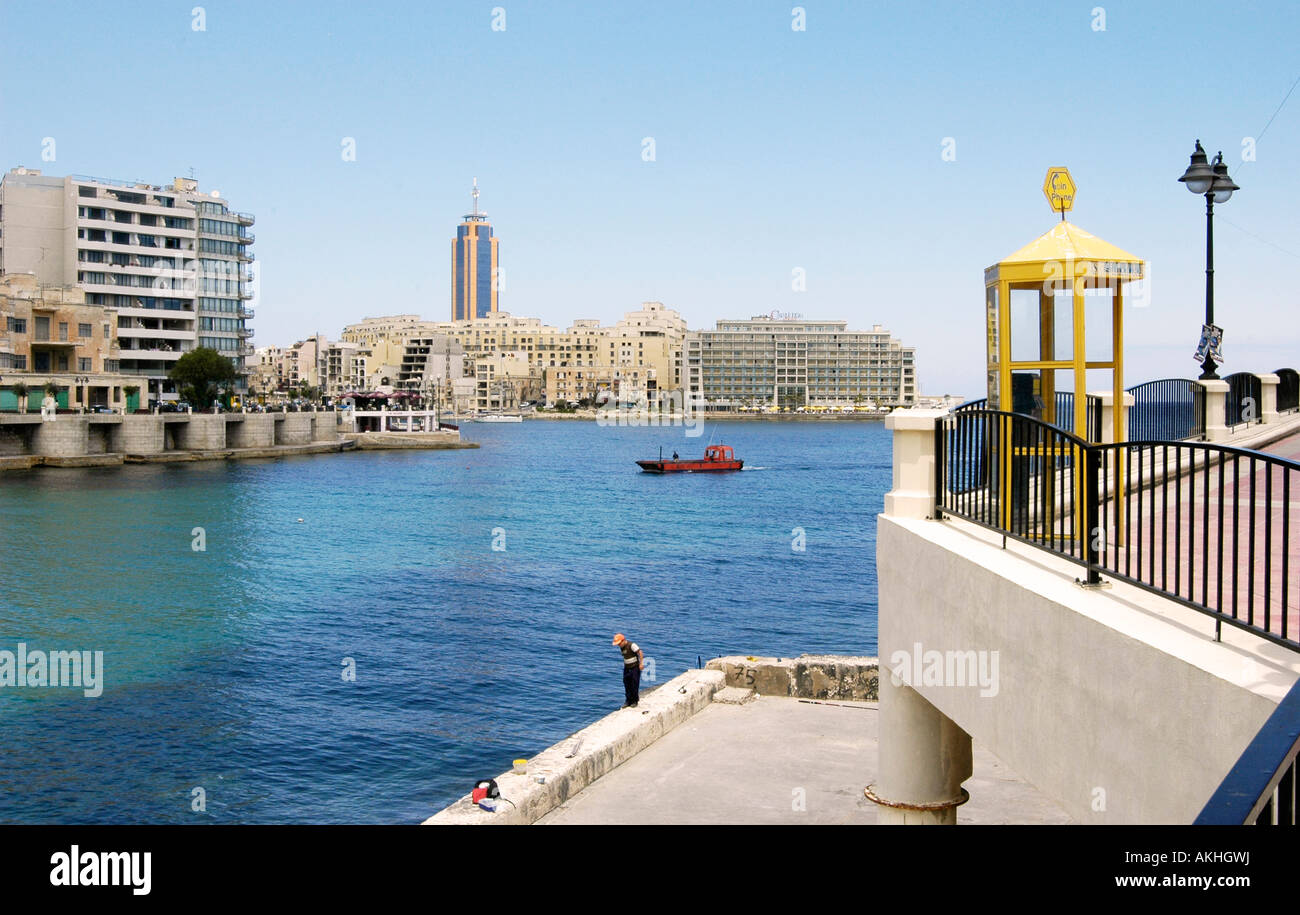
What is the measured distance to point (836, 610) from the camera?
3841 centimetres

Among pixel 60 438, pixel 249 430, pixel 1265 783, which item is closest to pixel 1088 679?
pixel 1265 783

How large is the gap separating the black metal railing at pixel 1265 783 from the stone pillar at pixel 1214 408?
15674 mm

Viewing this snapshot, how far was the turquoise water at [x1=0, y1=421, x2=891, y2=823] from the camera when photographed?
Answer: 21297 millimetres

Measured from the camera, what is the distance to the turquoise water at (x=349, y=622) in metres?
21.3

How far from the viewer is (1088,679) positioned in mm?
5859

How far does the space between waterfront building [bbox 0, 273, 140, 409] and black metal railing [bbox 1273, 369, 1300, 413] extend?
88.6m

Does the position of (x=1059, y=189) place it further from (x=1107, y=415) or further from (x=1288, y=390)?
(x=1288, y=390)

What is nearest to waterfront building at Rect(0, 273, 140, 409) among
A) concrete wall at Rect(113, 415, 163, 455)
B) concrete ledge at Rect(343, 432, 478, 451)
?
concrete wall at Rect(113, 415, 163, 455)

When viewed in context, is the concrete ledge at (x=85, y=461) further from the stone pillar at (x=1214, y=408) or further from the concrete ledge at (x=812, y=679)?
the stone pillar at (x=1214, y=408)

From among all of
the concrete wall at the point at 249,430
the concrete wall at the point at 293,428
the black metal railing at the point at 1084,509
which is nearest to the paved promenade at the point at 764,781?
the black metal railing at the point at 1084,509
